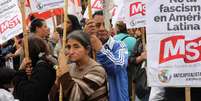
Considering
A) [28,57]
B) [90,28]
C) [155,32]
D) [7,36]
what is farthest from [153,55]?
[7,36]

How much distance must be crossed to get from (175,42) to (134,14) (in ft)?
15.1

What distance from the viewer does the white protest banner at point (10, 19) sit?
29.3ft

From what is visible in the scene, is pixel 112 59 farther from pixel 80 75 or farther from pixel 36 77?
pixel 36 77

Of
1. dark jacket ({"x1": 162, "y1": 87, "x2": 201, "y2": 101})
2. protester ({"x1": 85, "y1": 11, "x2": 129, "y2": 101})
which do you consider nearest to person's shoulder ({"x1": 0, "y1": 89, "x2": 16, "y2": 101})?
protester ({"x1": 85, "y1": 11, "x2": 129, "y2": 101})

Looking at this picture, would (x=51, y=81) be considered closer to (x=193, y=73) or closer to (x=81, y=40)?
(x=81, y=40)

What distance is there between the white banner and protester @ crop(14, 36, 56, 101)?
318 centimetres

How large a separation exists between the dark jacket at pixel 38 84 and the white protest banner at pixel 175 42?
3.82 ft

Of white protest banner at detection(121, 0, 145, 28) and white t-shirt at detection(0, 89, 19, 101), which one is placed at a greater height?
white protest banner at detection(121, 0, 145, 28)

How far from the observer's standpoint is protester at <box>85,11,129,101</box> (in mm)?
6320

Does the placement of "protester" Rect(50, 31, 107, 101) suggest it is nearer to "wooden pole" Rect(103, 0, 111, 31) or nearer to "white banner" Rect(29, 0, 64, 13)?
"wooden pole" Rect(103, 0, 111, 31)

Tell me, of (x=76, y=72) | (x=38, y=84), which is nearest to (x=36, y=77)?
(x=38, y=84)

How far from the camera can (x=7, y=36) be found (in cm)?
908

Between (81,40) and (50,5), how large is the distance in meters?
4.47

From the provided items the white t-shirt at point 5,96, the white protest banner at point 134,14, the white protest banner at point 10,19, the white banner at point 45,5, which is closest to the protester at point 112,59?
the white t-shirt at point 5,96
